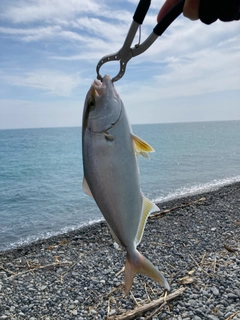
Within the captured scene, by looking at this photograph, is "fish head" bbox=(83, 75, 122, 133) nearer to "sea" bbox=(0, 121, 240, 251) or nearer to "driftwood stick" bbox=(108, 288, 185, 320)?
"driftwood stick" bbox=(108, 288, 185, 320)

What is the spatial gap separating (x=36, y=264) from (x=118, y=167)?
666cm

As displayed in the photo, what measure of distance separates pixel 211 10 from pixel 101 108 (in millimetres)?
1103

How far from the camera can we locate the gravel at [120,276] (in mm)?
5664

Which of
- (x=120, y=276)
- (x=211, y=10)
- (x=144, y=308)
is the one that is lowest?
(x=120, y=276)

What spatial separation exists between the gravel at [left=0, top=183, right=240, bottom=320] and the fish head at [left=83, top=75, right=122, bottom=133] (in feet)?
13.0

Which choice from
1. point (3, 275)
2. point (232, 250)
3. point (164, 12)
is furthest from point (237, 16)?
point (3, 275)

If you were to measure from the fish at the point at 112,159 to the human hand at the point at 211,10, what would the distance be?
796 millimetres

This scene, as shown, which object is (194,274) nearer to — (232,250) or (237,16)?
(232,250)

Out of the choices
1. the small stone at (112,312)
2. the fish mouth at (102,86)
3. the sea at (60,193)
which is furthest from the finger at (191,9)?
the sea at (60,193)

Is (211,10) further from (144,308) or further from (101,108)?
(144,308)

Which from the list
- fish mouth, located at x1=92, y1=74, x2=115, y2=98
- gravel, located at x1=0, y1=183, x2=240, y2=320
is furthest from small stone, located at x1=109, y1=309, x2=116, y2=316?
fish mouth, located at x1=92, y1=74, x2=115, y2=98

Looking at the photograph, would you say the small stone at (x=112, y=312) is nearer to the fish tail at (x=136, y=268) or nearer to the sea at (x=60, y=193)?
the fish tail at (x=136, y=268)

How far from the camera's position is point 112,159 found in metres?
2.46

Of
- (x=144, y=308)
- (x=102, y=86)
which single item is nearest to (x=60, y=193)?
(x=144, y=308)
